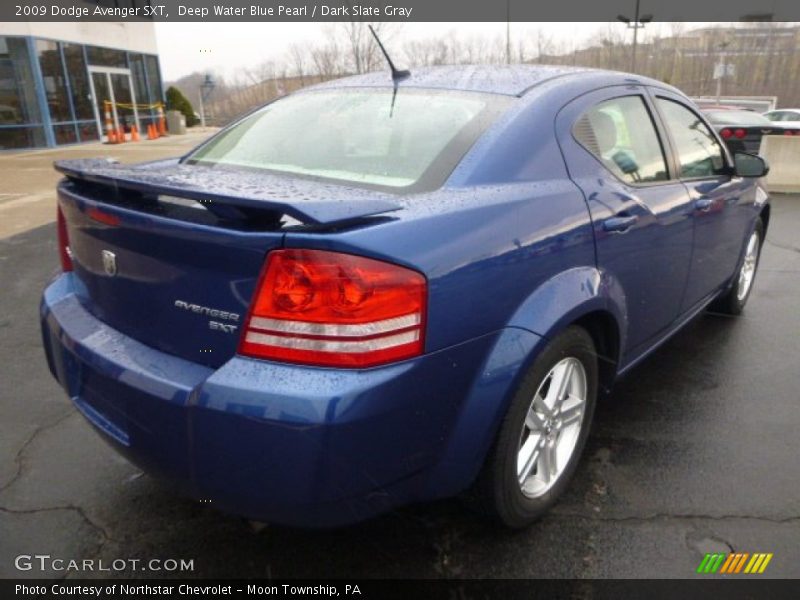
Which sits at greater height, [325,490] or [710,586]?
[325,490]

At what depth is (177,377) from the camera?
5.77 feet

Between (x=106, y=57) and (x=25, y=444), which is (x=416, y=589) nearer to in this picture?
(x=25, y=444)

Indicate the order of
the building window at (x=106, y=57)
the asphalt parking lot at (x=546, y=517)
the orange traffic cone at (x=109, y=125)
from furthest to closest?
the orange traffic cone at (x=109, y=125)
the building window at (x=106, y=57)
the asphalt parking lot at (x=546, y=517)

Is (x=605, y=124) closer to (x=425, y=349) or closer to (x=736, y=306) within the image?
(x=425, y=349)

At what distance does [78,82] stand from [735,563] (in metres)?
20.5

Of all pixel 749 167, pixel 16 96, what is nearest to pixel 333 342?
pixel 749 167

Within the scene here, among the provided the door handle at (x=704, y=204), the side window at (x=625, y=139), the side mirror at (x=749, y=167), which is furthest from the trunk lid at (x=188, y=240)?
the side mirror at (x=749, y=167)

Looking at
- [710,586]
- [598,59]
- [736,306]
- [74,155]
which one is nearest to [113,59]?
[74,155]

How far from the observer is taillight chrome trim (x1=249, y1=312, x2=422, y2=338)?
1.62 metres

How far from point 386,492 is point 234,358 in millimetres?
570

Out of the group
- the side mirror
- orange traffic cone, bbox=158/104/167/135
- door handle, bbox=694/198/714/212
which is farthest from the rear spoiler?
orange traffic cone, bbox=158/104/167/135

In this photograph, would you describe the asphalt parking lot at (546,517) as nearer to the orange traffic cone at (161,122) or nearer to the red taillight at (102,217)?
the red taillight at (102,217)

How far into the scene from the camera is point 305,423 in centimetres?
156

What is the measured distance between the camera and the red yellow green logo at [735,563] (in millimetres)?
2125
